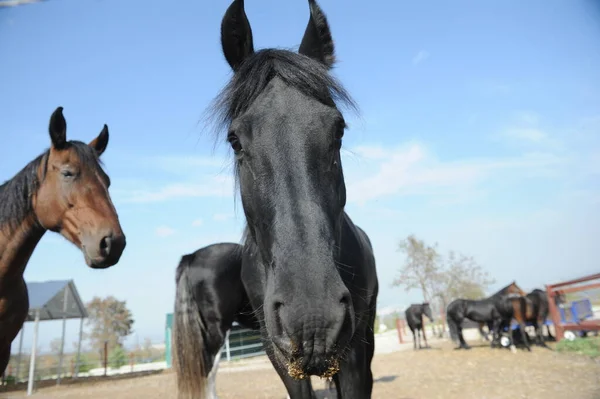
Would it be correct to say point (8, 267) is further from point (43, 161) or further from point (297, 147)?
point (297, 147)

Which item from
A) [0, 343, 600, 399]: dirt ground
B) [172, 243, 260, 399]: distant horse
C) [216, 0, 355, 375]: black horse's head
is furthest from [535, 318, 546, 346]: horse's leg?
[216, 0, 355, 375]: black horse's head

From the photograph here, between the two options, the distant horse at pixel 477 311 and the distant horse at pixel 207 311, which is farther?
the distant horse at pixel 477 311

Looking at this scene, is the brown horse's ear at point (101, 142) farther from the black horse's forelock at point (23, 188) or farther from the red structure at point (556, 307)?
the red structure at point (556, 307)

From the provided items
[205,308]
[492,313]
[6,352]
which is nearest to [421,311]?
[492,313]

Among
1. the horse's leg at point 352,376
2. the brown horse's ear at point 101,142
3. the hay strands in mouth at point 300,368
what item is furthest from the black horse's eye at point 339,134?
the brown horse's ear at point 101,142

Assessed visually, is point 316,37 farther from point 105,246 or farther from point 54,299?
point 54,299

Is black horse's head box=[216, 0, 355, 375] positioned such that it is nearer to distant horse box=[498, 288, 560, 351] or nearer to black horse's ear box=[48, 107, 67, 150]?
black horse's ear box=[48, 107, 67, 150]

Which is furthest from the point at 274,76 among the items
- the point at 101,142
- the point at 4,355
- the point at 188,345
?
the point at 188,345

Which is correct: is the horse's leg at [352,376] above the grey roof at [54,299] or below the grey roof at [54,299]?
below

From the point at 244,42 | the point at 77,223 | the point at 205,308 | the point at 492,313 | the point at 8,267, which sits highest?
the point at 244,42

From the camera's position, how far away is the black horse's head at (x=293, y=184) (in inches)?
56.6

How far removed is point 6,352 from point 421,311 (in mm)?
21882

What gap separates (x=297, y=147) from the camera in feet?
6.43

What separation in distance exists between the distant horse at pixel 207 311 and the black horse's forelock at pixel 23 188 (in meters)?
2.62
